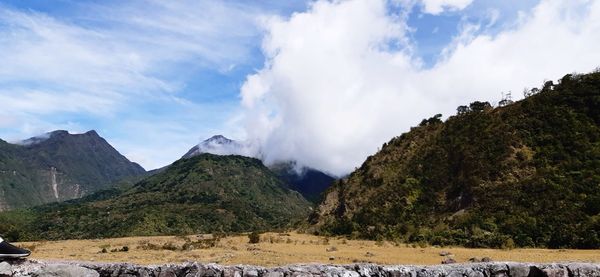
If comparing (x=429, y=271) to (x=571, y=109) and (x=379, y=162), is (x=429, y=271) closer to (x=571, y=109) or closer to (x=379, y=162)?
(x=571, y=109)

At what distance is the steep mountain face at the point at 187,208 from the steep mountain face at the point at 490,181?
34850mm

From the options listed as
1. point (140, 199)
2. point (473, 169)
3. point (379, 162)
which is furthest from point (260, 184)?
point (473, 169)

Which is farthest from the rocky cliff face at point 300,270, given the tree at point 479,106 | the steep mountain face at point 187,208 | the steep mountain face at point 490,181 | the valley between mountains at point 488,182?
the steep mountain face at point 187,208

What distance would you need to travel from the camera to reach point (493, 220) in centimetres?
3456

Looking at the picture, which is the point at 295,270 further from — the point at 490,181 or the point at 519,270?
the point at 490,181

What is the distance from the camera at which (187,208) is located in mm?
112438

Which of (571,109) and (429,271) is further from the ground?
(571,109)

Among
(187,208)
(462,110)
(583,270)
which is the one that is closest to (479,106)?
(462,110)

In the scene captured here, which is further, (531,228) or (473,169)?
(473,169)

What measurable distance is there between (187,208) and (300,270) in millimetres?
109684

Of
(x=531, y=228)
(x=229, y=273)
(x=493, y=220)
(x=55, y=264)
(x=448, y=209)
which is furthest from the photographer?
(x=448, y=209)

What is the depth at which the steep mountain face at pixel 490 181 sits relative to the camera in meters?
32.4

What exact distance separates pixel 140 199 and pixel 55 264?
Answer: 13727 cm

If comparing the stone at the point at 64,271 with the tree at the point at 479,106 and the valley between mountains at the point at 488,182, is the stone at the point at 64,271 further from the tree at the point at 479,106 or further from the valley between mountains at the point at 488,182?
the tree at the point at 479,106
